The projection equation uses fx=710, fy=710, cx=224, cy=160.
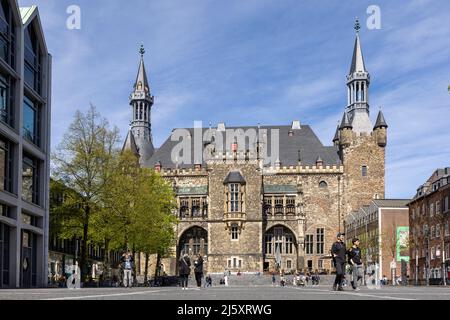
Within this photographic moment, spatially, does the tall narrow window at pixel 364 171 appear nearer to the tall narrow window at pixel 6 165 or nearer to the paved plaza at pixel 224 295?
the tall narrow window at pixel 6 165

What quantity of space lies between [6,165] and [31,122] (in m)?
5.11

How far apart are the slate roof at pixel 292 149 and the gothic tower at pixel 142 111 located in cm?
877

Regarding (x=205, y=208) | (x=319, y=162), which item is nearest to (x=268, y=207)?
(x=205, y=208)

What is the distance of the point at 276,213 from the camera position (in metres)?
94.1

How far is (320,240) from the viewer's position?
309 feet

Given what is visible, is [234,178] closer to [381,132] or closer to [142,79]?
[381,132]

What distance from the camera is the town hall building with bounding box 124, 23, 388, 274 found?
89.9 metres

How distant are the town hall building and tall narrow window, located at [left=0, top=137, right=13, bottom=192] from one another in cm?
5509

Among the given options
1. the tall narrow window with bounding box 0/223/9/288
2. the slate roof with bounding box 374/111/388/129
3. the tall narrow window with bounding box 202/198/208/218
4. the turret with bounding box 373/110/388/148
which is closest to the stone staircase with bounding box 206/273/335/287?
the tall narrow window with bounding box 202/198/208/218

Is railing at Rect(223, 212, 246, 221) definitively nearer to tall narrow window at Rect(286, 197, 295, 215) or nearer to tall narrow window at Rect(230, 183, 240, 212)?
tall narrow window at Rect(230, 183, 240, 212)

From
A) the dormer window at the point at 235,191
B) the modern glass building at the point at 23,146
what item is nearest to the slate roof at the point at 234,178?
the dormer window at the point at 235,191
